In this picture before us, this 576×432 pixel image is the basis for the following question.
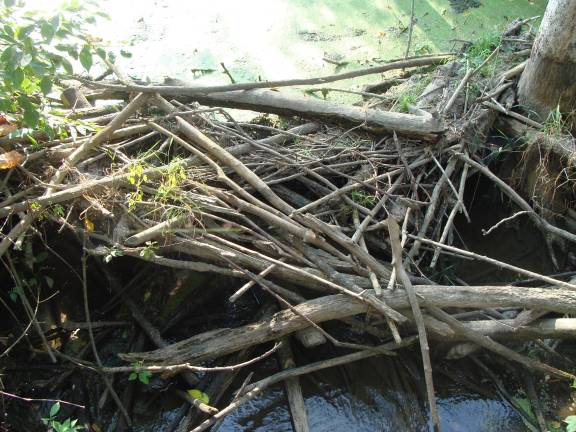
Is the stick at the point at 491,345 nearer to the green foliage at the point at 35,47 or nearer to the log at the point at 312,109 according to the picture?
the log at the point at 312,109

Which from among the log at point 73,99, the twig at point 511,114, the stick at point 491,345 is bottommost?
the stick at point 491,345

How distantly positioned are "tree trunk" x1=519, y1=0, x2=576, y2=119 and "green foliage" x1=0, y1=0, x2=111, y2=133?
2173 millimetres

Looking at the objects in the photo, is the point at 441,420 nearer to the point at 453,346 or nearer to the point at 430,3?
the point at 453,346

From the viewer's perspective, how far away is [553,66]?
9.17ft

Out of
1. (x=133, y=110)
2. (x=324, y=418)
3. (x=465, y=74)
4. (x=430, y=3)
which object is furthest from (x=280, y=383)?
(x=430, y=3)

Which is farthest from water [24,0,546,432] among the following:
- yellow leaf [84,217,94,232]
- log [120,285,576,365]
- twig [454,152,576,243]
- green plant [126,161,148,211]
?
log [120,285,576,365]

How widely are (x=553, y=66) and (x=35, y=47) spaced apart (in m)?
2.48

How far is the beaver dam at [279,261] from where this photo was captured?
7.55 feet

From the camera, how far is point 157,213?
2422 millimetres

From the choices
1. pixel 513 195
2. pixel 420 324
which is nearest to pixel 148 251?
pixel 420 324

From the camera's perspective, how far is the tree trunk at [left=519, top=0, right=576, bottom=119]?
2.64m

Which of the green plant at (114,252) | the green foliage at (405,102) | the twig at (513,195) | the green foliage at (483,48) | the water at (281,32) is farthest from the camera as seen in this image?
the water at (281,32)

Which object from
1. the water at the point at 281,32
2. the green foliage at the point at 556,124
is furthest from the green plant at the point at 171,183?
the green foliage at the point at 556,124

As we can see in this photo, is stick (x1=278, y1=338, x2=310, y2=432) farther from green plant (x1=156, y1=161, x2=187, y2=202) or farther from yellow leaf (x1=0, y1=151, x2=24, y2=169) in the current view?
yellow leaf (x1=0, y1=151, x2=24, y2=169)
